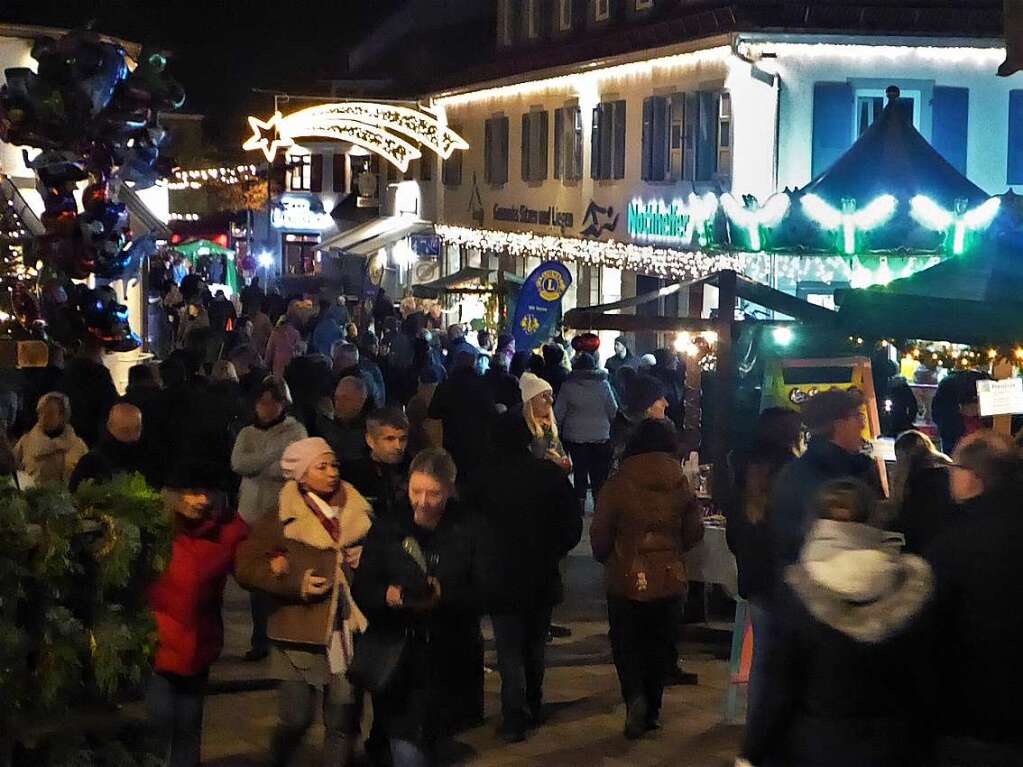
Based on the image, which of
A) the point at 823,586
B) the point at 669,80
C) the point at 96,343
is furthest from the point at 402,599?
the point at 669,80

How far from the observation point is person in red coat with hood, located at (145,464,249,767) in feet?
25.1

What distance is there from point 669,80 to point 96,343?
471 inches

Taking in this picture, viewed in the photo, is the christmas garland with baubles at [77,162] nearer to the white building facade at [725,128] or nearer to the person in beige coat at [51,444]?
the person in beige coat at [51,444]

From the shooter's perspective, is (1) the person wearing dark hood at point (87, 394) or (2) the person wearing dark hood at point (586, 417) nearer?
(1) the person wearing dark hood at point (87, 394)

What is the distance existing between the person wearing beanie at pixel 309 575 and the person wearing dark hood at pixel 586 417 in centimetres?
836

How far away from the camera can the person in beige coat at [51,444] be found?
444 inches

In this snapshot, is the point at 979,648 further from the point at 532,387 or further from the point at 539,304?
the point at 539,304

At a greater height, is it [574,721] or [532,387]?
[532,387]

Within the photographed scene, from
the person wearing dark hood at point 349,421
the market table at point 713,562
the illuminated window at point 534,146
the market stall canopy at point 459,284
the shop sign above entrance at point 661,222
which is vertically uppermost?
the illuminated window at point 534,146

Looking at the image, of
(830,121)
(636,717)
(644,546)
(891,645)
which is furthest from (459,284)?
(891,645)

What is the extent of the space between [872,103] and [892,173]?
672cm

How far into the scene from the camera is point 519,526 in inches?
372

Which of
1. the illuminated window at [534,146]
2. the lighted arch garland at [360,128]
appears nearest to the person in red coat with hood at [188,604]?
the lighted arch garland at [360,128]

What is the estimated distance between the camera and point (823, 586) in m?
5.77
